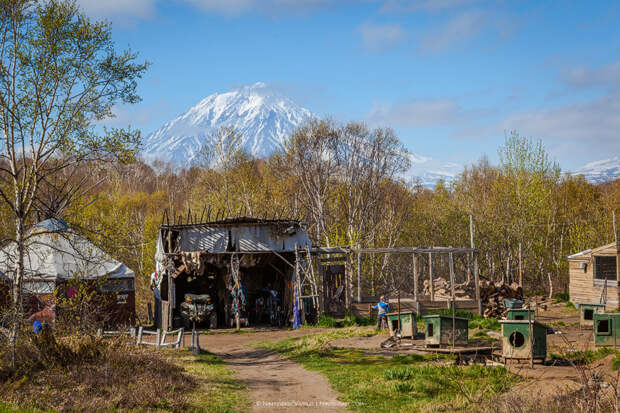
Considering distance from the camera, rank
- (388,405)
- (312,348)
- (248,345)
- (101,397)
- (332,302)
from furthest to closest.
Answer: (332,302)
(248,345)
(312,348)
(388,405)
(101,397)

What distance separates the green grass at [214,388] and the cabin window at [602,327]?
10457 millimetres

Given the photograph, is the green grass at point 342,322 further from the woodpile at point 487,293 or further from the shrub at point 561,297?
the shrub at point 561,297

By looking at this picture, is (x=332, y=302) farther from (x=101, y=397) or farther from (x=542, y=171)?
(x=542, y=171)

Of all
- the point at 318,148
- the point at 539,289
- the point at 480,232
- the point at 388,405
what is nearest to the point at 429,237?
the point at 480,232

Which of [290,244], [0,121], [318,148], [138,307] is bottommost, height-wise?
[138,307]

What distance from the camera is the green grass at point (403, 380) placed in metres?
10.5

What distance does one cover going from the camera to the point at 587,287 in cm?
2912

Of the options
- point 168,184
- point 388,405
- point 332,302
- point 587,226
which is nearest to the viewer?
point 388,405

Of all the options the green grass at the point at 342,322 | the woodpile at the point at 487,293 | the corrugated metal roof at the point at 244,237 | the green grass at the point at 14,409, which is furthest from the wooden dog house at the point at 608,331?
the green grass at the point at 14,409

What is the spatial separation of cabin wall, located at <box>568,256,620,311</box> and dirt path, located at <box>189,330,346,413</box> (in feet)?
58.6

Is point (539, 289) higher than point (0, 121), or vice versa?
point (0, 121)

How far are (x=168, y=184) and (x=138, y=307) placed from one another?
41.7 m

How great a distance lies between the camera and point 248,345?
814 inches

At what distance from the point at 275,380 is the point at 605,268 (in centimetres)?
2172
